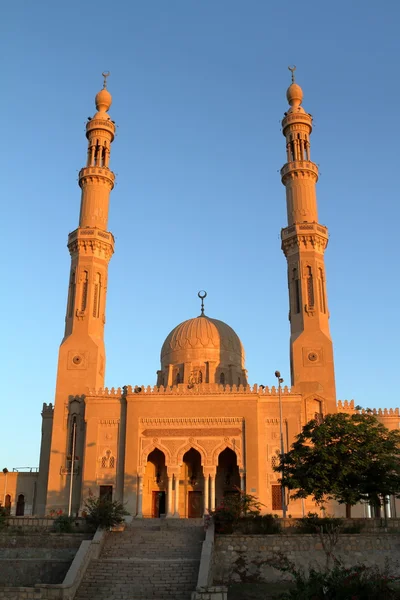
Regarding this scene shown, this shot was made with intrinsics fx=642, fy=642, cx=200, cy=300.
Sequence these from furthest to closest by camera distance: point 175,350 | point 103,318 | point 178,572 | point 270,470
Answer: point 175,350 < point 103,318 < point 270,470 < point 178,572

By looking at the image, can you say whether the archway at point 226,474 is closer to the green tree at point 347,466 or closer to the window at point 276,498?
the window at point 276,498

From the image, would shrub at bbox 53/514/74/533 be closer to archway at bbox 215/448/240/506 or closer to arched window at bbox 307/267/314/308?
archway at bbox 215/448/240/506

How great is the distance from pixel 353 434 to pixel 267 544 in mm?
6141

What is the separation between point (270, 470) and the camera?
1253 inches

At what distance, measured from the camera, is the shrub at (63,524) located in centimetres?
2323

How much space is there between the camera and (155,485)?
112 ft

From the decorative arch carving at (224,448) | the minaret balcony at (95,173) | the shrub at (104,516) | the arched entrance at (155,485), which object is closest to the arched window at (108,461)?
the arched entrance at (155,485)

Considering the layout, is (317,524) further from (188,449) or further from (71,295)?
(71,295)

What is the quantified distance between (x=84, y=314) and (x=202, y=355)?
7.93m

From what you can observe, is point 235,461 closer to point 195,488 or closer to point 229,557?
point 195,488

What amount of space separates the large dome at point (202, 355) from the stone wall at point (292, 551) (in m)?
18.1


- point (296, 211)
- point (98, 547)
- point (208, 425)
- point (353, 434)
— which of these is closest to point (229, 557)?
point (98, 547)

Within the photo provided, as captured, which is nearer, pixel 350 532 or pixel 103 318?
pixel 350 532

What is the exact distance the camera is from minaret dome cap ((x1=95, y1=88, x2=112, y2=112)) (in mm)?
43031
